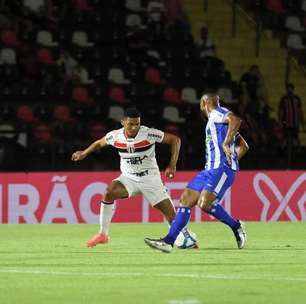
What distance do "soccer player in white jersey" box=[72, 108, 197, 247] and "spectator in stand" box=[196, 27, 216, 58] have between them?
38.0 ft

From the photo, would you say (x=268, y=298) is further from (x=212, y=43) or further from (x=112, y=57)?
(x=212, y=43)

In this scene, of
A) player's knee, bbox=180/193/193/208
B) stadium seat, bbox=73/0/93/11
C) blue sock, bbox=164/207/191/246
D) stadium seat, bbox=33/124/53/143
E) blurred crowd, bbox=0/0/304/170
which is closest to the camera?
blue sock, bbox=164/207/191/246

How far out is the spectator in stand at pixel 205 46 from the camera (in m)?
26.5

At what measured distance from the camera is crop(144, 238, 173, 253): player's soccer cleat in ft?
43.5

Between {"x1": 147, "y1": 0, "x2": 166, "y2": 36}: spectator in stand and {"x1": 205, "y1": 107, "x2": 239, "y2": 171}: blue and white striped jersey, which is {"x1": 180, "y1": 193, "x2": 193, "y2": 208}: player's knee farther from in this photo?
{"x1": 147, "y1": 0, "x2": 166, "y2": 36}: spectator in stand

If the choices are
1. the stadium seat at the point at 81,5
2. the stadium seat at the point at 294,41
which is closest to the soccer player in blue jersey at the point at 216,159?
the stadium seat at the point at 81,5

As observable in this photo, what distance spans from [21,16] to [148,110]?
11.1 ft

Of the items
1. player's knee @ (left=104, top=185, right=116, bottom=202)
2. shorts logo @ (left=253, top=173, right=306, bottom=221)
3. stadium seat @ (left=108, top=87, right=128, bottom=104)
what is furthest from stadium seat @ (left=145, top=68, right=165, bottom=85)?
player's knee @ (left=104, top=185, right=116, bottom=202)

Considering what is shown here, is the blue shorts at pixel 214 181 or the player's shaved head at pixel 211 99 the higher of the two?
the player's shaved head at pixel 211 99

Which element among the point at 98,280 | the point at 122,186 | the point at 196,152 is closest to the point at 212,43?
the point at 196,152

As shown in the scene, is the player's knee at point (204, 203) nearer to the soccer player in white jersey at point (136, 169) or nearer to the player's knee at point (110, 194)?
the soccer player in white jersey at point (136, 169)

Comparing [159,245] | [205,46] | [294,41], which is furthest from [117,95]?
[159,245]

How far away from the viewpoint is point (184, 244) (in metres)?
14.2

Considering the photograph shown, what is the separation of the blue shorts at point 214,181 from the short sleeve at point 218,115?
Answer: 0.56 meters
